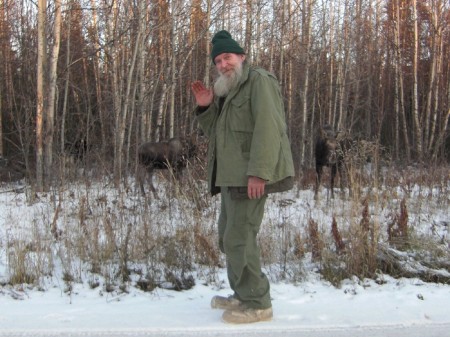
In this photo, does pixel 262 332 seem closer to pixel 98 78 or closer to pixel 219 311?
pixel 219 311

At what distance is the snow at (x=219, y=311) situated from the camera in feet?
10.1

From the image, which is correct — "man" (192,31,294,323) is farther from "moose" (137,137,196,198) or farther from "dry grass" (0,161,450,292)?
"moose" (137,137,196,198)

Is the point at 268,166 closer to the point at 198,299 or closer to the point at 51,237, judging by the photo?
the point at 198,299

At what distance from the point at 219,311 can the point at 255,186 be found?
1.17 m

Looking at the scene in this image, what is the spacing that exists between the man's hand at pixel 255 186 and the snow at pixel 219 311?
37.2 inches

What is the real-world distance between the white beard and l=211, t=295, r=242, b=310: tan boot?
1.51m

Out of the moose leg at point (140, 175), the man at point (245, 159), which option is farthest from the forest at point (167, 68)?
the man at point (245, 159)

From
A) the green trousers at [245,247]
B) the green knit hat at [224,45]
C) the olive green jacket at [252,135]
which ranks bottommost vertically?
the green trousers at [245,247]

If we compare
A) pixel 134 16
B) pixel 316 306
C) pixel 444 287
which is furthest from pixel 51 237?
pixel 134 16

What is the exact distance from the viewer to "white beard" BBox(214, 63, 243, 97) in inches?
119

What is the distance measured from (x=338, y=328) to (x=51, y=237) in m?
3.27

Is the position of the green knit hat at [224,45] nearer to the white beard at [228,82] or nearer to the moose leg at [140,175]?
the white beard at [228,82]

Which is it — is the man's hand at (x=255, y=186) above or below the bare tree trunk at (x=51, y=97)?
below

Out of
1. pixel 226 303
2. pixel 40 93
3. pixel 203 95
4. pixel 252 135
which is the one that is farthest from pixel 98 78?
pixel 252 135
